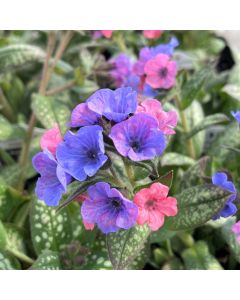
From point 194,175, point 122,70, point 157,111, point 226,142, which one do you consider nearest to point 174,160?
point 194,175

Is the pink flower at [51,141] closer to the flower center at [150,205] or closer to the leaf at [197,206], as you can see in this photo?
the flower center at [150,205]

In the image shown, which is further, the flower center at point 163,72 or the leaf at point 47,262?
the flower center at point 163,72

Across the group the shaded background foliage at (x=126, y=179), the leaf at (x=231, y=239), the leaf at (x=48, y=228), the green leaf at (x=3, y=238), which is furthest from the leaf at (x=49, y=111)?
the leaf at (x=231, y=239)

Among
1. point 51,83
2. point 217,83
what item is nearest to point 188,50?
point 217,83

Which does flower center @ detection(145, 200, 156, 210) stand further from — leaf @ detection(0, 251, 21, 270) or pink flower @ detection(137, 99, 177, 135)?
leaf @ detection(0, 251, 21, 270)

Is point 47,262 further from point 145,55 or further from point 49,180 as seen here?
point 145,55
